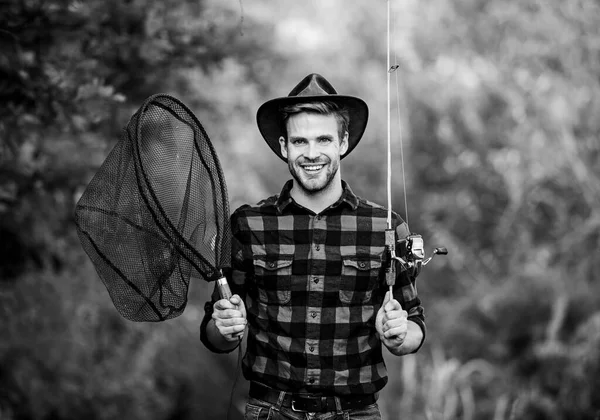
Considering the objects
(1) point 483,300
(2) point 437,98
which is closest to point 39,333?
(1) point 483,300

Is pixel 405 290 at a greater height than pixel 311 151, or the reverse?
pixel 311 151

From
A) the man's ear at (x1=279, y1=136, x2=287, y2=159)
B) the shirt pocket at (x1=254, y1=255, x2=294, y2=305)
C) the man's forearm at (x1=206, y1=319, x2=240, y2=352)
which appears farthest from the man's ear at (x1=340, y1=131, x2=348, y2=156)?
the man's forearm at (x1=206, y1=319, x2=240, y2=352)

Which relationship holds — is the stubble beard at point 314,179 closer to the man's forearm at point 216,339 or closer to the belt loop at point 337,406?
the man's forearm at point 216,339

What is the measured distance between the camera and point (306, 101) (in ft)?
10.7

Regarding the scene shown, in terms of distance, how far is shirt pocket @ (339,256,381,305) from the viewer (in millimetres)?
3277

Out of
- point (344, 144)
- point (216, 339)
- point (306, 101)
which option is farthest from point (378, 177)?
point (216, 339)

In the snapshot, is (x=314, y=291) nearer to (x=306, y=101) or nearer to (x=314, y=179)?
(x=314, y=179)

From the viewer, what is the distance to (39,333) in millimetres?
7621

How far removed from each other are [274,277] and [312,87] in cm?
81

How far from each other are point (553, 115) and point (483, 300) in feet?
10.8

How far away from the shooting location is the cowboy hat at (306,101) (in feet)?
10.7

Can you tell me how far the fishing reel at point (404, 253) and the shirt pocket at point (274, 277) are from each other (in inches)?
15.8

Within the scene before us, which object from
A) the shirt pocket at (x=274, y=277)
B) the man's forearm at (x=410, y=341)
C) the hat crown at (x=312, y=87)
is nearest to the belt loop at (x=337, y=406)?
the man's forearm at (x=410, y=341)

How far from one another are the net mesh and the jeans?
517 millimetres
